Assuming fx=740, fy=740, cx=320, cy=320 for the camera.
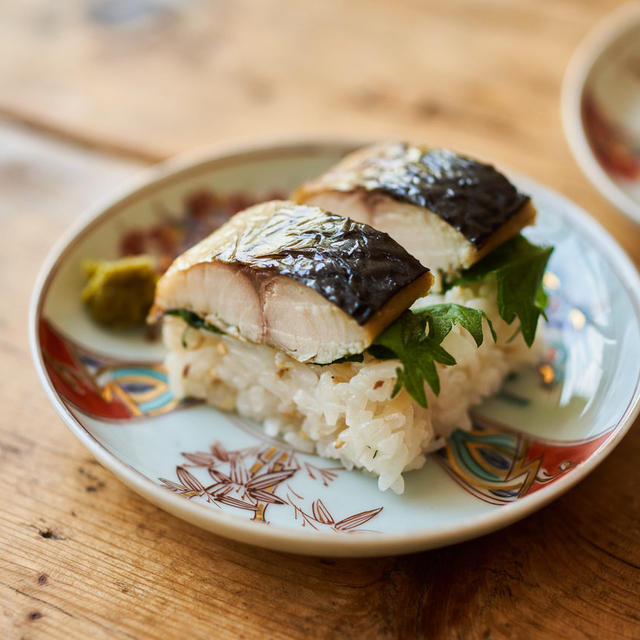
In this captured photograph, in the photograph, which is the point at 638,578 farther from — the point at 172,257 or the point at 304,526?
the point at 172,257

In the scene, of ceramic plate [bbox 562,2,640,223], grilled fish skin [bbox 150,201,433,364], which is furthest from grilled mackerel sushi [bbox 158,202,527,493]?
ceramic plate [bbox 562,2,640,223]

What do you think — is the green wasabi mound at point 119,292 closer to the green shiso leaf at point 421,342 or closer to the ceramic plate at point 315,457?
the ceramic plate at point 315,457

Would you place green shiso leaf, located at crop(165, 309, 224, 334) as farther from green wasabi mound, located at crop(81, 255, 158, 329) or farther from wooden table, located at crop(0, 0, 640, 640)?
wooden table, located at crop(0, 0, 640, 640)

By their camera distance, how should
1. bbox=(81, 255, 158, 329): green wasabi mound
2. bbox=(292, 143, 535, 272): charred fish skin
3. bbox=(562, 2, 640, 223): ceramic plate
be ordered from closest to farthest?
bbox=(292, 143, 535, 272): charred fish skin → bbox=(81, 255, 158, 329): green wasabi mound → bbox=(562, 2, 640, 223): ceramic plate

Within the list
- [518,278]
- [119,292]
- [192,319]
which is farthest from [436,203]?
[119,292]

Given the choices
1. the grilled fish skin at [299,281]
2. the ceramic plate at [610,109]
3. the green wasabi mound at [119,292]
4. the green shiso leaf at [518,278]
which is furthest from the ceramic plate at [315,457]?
the ceramic plate at [610,109]

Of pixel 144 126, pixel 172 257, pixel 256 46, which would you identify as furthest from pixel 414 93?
pixel 172 257
